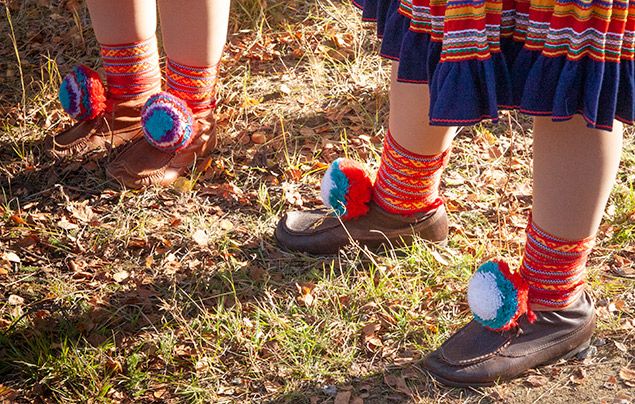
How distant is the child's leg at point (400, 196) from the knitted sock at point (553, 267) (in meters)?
0.33

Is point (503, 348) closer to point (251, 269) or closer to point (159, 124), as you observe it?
point (251, 269)

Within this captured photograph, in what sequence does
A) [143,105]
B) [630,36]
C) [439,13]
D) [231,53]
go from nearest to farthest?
[630,36]
[439,13]
[143,105]
[231,53]

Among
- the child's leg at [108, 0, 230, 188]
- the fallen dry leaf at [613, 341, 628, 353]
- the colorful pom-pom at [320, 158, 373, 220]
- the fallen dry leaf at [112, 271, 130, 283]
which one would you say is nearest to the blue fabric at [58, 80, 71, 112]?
the child's leg at [108, 0, 230, 188]

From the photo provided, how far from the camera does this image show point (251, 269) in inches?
83.4

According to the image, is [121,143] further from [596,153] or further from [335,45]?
[596,153]

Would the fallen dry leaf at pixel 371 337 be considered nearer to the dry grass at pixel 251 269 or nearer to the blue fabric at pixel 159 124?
the dry grass at pixel 251 269

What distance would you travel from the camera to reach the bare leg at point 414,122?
1.76 meters

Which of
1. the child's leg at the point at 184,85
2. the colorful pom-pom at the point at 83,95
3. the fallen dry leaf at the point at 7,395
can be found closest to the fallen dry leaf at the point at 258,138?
the child's leg at the point at 184,85

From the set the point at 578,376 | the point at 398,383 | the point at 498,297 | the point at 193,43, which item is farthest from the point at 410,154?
the point at 193,43

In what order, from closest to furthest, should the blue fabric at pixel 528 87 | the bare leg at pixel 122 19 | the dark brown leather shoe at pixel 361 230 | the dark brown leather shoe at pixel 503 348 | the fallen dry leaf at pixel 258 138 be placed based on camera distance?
the blue fabric at pixel 528 87, the dark brown leather shoe at pixel 503 348, the dark brown leather shoe at pixel 361 230, the bare leg at pixel 122 19, the fallen dry leaf at pixel 258 138

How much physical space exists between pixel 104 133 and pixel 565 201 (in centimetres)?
153

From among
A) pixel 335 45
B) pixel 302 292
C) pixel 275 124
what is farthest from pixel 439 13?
pixel 335 45

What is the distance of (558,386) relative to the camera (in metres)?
1.76

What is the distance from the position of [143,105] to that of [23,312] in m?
0.78
